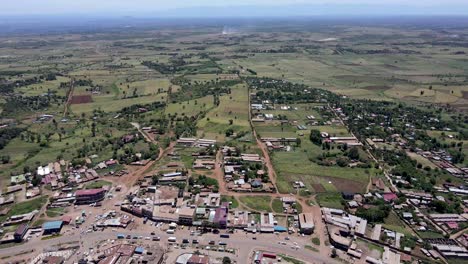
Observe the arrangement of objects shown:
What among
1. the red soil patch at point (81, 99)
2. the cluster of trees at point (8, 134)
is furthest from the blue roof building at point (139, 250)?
the red soil patch at point (81, 99)

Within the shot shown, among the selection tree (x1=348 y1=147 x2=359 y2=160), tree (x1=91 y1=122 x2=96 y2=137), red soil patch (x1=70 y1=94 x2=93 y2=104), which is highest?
red soil patch (x1=70 y1=94 x2=93 y2=104)

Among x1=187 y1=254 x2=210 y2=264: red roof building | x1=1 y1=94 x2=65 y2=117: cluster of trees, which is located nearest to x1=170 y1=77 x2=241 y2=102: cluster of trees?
x1=1 y1=94 x2=65 y2=117: cluster of trees

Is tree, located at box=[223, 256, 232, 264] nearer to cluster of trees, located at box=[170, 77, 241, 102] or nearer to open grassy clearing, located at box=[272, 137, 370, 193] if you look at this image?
open grassy clearing, located at box=[272, 137, 370, 193]

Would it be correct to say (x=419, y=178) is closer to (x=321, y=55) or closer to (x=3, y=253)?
(x=3, y=253)

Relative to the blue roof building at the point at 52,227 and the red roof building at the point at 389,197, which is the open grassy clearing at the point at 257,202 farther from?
the blue roof building at the point at 52,227

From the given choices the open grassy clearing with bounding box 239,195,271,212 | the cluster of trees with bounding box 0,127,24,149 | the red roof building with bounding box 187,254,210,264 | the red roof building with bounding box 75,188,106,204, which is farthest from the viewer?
the cluster of trees with bounding box 0,127,24,149

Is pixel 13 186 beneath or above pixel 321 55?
beneath

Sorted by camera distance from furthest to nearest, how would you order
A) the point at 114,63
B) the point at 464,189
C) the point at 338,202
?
1. the point at 114,63
2. the point at 464,189
3. the point at 338,202

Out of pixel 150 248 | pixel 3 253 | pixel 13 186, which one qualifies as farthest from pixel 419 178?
pixel 13 186
